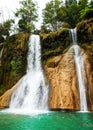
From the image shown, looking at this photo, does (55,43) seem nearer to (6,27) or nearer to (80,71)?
(80,71)

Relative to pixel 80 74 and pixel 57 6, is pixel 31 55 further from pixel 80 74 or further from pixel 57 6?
pixel 57 6

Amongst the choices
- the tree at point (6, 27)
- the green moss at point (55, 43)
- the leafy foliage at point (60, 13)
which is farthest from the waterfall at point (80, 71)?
the tree at point (6, 27)

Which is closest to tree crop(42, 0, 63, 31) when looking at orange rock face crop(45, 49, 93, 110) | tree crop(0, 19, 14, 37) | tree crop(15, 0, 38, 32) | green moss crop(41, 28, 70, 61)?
tree crop(15, 0, 38, 32)

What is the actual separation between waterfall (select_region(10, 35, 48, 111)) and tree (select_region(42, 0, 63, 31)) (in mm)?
17364

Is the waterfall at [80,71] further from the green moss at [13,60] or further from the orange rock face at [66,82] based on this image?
the green moss at [13,60]

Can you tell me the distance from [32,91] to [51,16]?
74.1 ft

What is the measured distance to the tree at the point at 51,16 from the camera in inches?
1528

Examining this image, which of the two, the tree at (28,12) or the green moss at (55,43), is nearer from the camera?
the green moss at (55,43)

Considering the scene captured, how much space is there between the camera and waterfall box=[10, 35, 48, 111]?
1772 cm

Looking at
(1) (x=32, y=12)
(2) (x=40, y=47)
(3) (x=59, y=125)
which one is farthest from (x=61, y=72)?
(1) (x=32, y=12)

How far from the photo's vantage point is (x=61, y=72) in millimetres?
18906

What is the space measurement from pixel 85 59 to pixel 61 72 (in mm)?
2388

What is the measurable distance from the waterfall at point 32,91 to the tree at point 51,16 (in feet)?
57.0

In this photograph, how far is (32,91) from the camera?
61.6ft
